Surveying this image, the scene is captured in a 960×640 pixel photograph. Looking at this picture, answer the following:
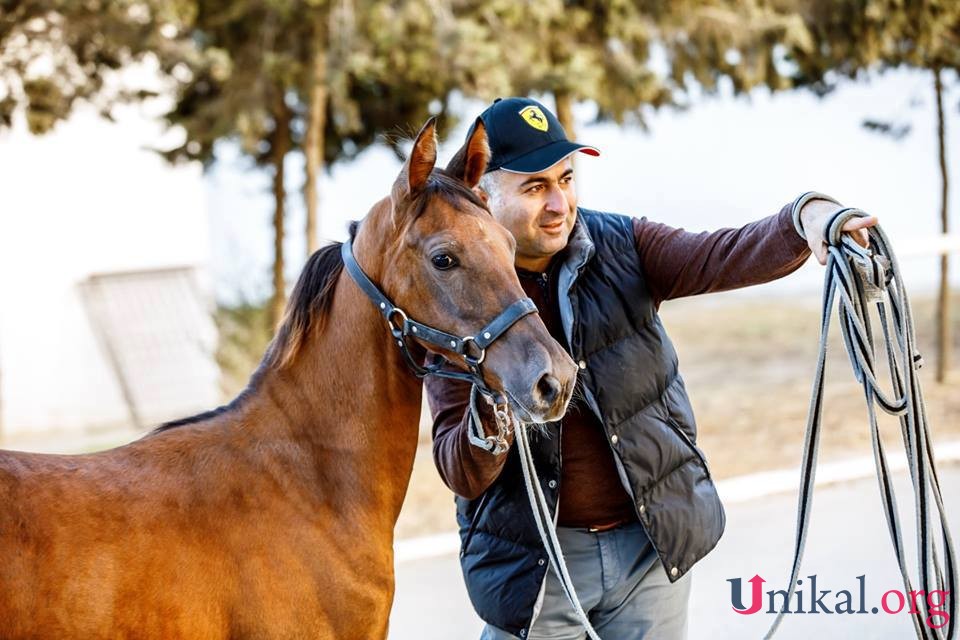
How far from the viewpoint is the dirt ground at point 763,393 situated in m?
6.95

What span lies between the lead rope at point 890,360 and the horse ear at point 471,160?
700mm

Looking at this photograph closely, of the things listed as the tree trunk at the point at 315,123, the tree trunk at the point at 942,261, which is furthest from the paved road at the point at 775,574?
the tree trunk at the point at 942,261

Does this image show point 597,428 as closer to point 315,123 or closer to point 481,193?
point 481,193

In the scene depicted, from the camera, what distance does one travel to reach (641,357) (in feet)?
7.77

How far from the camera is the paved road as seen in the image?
3.96 meters

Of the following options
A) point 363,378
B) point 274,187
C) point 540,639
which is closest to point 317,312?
point 363,378

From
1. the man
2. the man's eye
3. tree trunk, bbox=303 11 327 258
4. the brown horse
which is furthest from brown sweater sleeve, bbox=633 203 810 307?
tree trunk, bbox=303 11 327 258

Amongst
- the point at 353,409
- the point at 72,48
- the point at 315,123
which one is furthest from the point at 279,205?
the point at 353,409

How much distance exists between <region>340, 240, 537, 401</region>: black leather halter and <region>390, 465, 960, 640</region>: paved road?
2.18m

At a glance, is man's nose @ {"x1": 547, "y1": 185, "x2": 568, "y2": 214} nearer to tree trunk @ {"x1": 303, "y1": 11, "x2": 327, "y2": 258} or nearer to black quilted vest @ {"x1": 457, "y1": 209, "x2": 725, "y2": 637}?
black quilted vest @ {"x1": 457, "y1": 209, "x2": 725, "y2": 637}

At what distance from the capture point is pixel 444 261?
2043 millimetres

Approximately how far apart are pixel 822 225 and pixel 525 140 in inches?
27.2

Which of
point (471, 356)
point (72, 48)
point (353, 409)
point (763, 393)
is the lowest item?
point (763, 393)

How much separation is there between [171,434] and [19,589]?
0.46 metres
